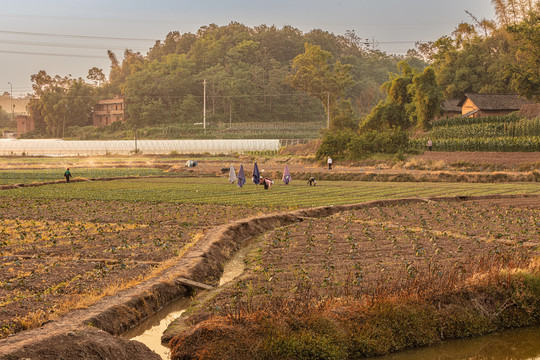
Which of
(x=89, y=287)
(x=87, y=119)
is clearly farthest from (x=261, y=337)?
(x=87, y=119)

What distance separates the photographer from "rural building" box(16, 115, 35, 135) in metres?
128

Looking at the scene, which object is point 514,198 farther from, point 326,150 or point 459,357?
point 326,150

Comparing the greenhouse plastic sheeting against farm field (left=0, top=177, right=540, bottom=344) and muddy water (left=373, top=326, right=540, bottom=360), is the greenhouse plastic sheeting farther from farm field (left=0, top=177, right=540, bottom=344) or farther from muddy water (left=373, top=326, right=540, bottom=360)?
muddy water (left=373, top=326, right=540, bottom=360)

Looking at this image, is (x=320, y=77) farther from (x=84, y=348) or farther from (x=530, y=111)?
(x=84, y=348)

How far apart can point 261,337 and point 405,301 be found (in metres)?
3.21

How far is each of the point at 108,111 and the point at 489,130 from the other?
83449mm

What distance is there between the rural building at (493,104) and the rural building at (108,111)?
71.6 metres

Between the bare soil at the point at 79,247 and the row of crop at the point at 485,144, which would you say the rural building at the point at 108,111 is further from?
the bare soil at the point at 79,247

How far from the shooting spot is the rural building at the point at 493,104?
229ft

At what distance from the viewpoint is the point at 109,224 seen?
79.4 ft

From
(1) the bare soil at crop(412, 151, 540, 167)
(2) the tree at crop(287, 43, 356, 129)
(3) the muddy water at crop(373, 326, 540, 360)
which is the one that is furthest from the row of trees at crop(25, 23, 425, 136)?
(3) the muddy water at crop(373, 326, 540, 360)

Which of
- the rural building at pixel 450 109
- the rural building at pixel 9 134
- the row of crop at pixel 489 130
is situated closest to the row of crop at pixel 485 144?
the row of crop at pixel 489 130

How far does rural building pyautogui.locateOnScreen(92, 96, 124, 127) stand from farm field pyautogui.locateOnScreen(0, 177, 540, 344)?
76.2m

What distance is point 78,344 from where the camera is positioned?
9414 millimetres
